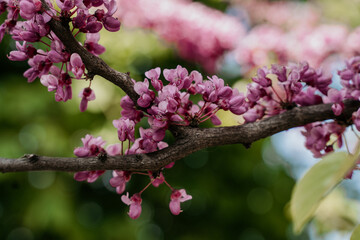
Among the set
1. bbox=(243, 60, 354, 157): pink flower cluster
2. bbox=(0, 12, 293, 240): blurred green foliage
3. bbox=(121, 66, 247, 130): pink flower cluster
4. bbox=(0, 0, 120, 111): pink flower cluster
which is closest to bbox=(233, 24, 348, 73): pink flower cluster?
bbox=(0, 12, 293, 240): blurred green foliage

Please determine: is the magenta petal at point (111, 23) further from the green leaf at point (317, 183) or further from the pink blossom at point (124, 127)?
the green leaf at point (317, 183)

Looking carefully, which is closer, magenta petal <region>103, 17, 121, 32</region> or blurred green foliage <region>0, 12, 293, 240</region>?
magenta petal <region>103, 17, 121, 32</region>

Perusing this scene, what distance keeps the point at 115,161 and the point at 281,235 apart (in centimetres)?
315

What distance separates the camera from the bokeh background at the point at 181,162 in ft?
8.30

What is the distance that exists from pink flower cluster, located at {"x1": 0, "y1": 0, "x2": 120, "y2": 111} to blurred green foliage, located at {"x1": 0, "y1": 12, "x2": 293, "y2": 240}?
186 cm

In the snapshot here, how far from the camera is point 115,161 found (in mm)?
496

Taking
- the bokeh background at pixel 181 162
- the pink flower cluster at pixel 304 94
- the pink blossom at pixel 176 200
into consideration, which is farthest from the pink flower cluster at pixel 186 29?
the pink blossom at pixel 176 200

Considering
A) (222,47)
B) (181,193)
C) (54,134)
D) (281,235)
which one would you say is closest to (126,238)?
(54,134)

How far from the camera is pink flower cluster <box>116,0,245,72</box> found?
2.85 meters

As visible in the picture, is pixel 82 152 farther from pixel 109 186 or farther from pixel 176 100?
pixel 109 186

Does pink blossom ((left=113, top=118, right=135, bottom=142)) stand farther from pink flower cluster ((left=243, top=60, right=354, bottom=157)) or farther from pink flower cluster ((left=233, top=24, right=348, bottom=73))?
pink flower cluster ((left=233, top=24, right=348, bottom=73))

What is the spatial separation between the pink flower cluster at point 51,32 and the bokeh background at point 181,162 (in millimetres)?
1806

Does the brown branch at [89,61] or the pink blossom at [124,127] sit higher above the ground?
the brown branch at [89,61]

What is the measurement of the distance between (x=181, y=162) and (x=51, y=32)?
273 cm
